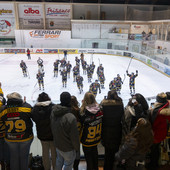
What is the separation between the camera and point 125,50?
70.2ft

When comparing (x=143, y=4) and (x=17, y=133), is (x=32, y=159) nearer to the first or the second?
(x=17, y=133)

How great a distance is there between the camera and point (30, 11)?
27750 millimetres

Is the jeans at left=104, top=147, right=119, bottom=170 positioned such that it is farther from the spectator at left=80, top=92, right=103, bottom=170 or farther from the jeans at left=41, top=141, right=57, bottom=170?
the jeans at left=41, top=141, right=57, bottom=170

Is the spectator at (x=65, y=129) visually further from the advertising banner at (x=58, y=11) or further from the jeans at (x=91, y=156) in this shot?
the advertising banner at (x=58, y=11)

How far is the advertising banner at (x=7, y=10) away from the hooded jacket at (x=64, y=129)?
29.4m

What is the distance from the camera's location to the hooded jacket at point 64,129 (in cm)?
246

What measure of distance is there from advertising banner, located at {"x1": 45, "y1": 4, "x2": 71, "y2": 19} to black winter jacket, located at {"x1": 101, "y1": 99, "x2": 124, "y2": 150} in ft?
91.1

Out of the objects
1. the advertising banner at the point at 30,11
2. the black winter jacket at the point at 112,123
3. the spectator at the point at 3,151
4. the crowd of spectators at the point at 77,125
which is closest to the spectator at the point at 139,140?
the crowd of spectators at the point at 77,125

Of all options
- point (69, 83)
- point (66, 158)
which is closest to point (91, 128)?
point (66, 158)

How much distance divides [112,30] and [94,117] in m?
26.1

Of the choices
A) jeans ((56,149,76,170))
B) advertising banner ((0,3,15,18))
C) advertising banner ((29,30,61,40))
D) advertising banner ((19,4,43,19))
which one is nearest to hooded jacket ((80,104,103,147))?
jeans ((56,149,76,170))

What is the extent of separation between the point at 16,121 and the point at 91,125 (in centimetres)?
115

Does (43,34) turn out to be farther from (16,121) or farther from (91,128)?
(91,128)

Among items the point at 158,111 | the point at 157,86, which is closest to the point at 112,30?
the point at 157,86
